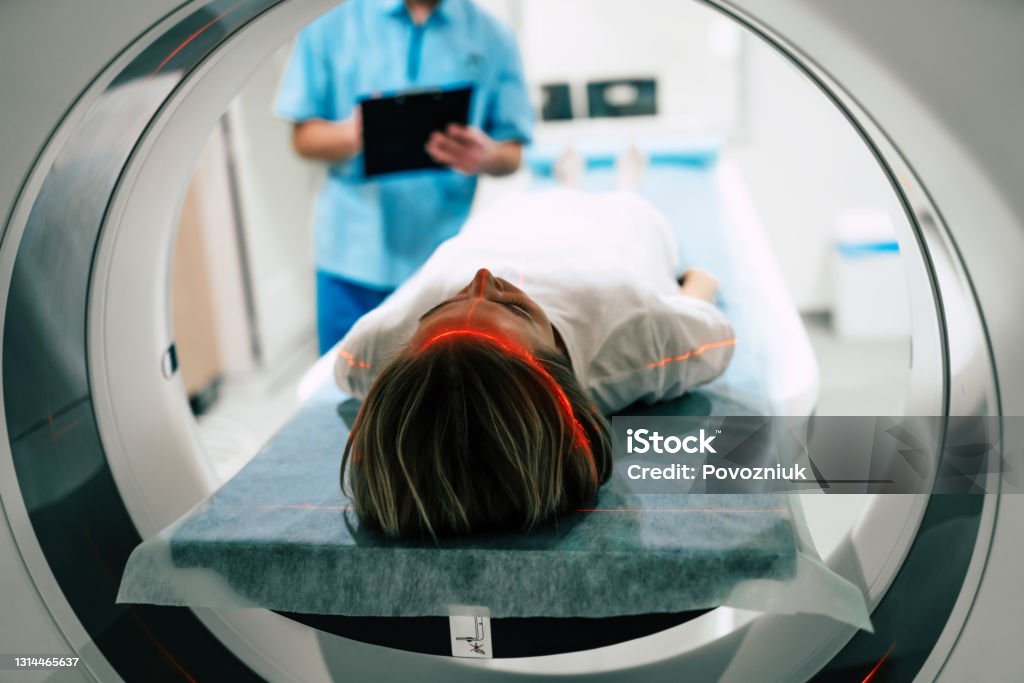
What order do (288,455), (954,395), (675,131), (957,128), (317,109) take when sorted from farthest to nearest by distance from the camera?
1. (675,131)
2. (317,109)
3. (288,455)
4. (954,395)
5. (957,128)

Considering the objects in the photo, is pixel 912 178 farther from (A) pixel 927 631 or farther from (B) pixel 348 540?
(B) pixel 348 540

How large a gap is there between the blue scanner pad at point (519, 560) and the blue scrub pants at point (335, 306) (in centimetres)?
105

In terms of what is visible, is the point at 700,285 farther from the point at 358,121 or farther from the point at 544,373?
the point at 358,121

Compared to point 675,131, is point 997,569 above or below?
below

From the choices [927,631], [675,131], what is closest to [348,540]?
[927,631]

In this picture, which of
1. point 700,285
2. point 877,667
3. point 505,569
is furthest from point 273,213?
point 877,667

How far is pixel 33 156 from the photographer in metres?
0.79

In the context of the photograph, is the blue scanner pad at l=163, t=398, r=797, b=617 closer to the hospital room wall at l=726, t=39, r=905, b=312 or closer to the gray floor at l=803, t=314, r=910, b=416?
the gray floor at l=803, t=314, r=910, b=416

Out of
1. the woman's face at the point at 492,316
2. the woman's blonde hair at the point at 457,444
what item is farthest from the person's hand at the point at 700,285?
the woman's blonde hair at the point at 457,444

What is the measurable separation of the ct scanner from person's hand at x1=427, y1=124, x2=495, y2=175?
0.72m

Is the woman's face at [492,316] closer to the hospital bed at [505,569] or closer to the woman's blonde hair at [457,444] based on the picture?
the woman's blonde hair at [457,444]

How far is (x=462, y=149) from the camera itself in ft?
6.08

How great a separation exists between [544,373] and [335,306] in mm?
1140

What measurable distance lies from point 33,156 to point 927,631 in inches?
41.5
